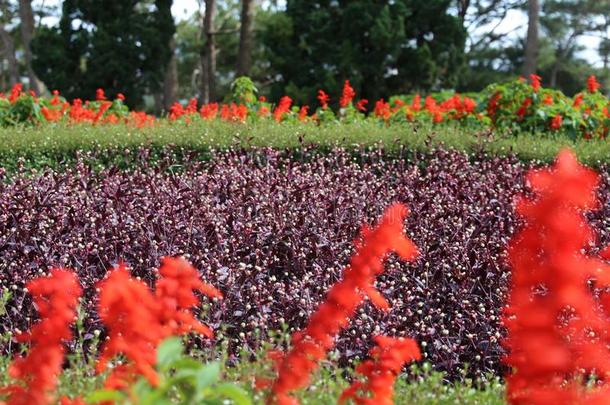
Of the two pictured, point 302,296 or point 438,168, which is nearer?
point 302,296

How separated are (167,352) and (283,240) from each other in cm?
345

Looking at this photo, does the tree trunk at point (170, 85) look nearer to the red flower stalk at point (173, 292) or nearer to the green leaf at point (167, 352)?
the red flower stalk at point (173, 292)

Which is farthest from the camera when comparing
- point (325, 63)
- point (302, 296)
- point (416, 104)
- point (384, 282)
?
point (325, 63)

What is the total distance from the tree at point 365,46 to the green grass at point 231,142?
8767 millimetres

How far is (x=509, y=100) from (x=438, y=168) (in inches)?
121

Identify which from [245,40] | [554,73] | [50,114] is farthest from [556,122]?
[554,73]

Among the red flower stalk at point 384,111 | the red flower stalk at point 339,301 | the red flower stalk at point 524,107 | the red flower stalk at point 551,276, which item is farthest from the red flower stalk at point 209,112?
the red flower stalk at point 551,276

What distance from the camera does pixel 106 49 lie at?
61.6ft

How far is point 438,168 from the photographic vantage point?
732 cm

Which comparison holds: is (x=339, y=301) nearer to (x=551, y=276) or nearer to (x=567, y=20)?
(x=551, y=276)

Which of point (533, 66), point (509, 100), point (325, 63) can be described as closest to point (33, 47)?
point (325, 63)

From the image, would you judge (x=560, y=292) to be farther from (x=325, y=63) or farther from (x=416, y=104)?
(x=325, y=63)

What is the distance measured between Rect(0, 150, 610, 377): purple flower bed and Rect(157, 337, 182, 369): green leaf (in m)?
1.77

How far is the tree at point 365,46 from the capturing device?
17.5m
